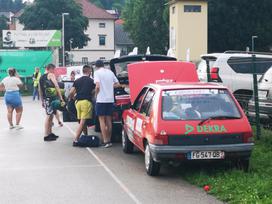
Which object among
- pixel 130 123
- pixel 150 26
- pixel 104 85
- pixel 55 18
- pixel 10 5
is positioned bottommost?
pixel 130 123

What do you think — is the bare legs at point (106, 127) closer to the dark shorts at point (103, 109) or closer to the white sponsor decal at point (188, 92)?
the dark shorts at point (103, 109)

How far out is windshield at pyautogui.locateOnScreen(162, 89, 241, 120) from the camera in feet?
29.1

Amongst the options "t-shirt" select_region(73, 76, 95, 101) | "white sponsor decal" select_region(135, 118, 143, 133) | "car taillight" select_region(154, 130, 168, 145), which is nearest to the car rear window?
"t-shirt" select_region(73, 76, 95, 101)

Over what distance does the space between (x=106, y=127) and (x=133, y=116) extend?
2.15 m

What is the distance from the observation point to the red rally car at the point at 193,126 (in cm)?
855

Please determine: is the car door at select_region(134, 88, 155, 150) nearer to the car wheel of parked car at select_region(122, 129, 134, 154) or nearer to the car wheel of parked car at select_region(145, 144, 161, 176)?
the car wheel of parked car at select_region(145, 144, 161, 176)

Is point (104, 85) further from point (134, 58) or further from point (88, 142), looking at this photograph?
point (134, 58)

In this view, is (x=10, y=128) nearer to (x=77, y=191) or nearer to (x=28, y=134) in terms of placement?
(x=28, y=134)

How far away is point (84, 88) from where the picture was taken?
1254cm

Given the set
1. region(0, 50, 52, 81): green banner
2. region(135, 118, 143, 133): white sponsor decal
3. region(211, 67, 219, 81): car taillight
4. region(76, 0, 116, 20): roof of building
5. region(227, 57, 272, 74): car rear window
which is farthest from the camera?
region(76, 0, 116, 20): roof of building

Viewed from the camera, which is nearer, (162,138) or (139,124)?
(162,138)

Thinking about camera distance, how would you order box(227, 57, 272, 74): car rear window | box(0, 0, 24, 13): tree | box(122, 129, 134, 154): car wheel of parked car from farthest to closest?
1. box(0, 0, 24, 13): tree
2. box(227, 57, 272, 74): car rear window
3. box(122, 129, 134, 154): car wheel of parked car

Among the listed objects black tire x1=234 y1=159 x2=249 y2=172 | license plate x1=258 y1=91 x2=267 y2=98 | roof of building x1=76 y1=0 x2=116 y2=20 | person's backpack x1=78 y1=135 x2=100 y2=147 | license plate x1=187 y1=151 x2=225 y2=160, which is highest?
roof of building x1=76 y1=0 x2=116 y2=20

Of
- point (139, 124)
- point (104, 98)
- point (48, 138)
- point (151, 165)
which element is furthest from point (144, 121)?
point (48, 138)
